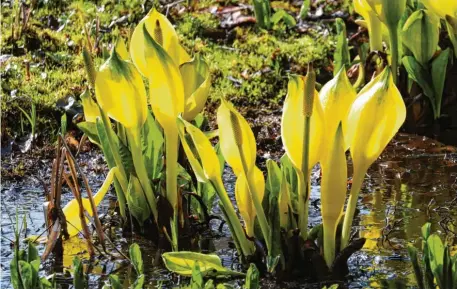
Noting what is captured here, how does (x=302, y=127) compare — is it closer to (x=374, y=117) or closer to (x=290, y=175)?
(x=374, y=117)

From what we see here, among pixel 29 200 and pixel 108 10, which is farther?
pixel 108 10

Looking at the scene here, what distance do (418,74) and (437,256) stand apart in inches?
80.8

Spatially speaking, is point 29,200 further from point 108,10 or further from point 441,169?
point 108,10

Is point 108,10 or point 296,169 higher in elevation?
point 108,10

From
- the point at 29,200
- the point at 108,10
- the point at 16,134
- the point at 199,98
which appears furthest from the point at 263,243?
the point at 108,10

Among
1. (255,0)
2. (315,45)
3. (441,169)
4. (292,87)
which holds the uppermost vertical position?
(255,0)

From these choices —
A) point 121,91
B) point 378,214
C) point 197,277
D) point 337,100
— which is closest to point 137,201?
point 121,91

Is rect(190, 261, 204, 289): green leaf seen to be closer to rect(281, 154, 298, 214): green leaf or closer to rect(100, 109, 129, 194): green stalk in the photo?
rect(281, 154, 298, 214): green leaf

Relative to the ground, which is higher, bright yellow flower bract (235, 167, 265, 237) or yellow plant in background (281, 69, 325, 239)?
yellow plant in background (281, 69, 325, 239)

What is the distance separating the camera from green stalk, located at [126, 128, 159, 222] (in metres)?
2.90

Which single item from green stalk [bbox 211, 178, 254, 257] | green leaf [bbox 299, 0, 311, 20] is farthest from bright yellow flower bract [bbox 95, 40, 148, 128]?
green leaf [bbox 299, 0, 311, 20]

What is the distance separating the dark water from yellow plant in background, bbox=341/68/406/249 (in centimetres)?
45

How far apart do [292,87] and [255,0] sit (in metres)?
3.77

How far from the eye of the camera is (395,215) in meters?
3.40
